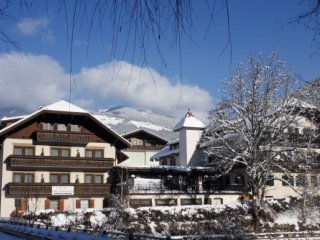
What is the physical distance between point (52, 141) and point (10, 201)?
22.4 ft

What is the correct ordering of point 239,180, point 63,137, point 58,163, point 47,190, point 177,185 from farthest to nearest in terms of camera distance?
point 239,180
point 177,185
point 63,137
point 58,163
point 47,190

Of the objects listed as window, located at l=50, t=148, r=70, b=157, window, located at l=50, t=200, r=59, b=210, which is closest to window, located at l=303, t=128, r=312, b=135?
window, located at l=50, t=148, r=70, b=157

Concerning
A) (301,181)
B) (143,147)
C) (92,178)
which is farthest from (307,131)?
(143,147)

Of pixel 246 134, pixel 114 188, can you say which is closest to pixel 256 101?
pixel 246 134

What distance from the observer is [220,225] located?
3797cm

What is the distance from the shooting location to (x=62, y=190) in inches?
1845

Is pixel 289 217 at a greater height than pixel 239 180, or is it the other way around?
pixel 239 180

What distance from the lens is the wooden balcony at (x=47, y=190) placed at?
4534 centimetres

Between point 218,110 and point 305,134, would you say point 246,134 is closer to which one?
point 218,110

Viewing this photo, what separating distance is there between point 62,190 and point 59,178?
149 centimetres

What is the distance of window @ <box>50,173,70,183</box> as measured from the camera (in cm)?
4766

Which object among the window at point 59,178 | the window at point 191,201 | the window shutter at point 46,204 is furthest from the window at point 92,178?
the window at point 191,201

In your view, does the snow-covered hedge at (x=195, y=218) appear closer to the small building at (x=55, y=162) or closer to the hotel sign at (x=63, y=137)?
the small building at (x=55, y=162)

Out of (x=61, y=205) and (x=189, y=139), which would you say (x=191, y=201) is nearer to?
(x=189, y=139)
